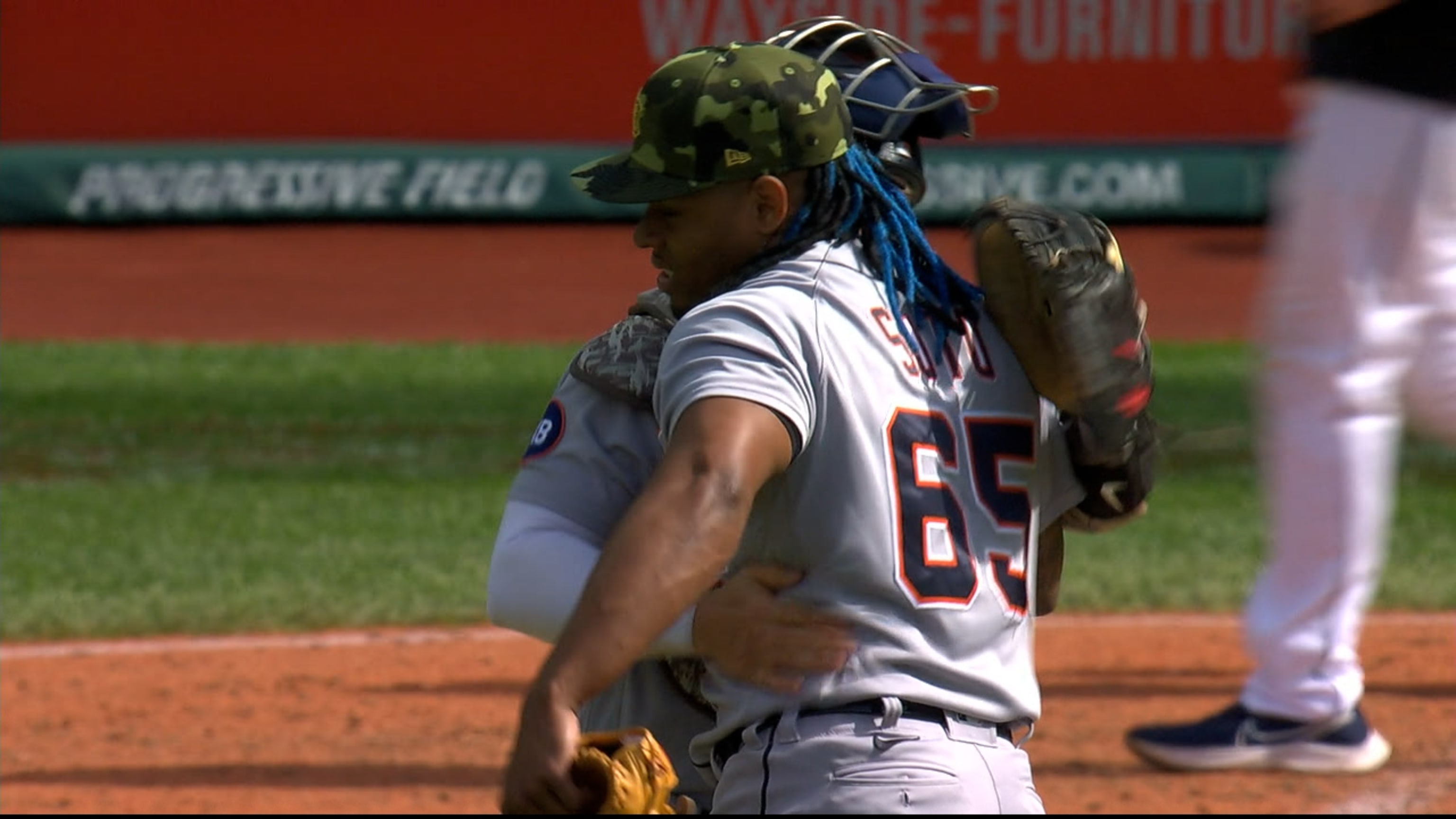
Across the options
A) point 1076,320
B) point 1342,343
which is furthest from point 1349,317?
point 1076,320

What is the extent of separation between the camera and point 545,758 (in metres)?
1.96

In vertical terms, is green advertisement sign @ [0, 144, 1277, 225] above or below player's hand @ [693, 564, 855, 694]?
below

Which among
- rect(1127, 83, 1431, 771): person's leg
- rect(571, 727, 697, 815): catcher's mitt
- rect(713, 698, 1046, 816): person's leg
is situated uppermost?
rect(571, 727, 697, 815): catcher's mitt

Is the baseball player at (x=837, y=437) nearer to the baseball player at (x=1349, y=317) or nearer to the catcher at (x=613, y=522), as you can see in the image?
the catcher at (x=613, y=522)

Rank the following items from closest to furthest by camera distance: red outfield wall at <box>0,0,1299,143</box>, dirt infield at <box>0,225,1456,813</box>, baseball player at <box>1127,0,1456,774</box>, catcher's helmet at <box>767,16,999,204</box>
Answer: catcher's helmet at <box>767,16,999,204</box> < baseball player at <box>1127,0,1456,774</box> < dirt infield at <box>0,225,1456,813</box> < red outfield wall at <box>0,0,1299,143</box>

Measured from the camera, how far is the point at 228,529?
26.2 ft

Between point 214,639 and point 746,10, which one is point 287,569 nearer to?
point 214,639

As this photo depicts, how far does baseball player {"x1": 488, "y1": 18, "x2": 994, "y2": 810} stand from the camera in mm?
2260

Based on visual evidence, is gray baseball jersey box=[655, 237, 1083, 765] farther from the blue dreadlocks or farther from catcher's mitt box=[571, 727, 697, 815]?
catcher's mitt box=[571, 727, 697, 815]

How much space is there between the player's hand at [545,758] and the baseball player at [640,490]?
340 millimetres

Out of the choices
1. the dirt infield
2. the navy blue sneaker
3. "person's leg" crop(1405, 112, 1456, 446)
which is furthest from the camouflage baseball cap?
the dirt infield

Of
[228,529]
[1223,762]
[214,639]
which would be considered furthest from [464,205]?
[1223,762]

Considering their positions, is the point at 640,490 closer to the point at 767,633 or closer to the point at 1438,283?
the point at 767,633

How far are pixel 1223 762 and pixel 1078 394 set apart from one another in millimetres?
2097
